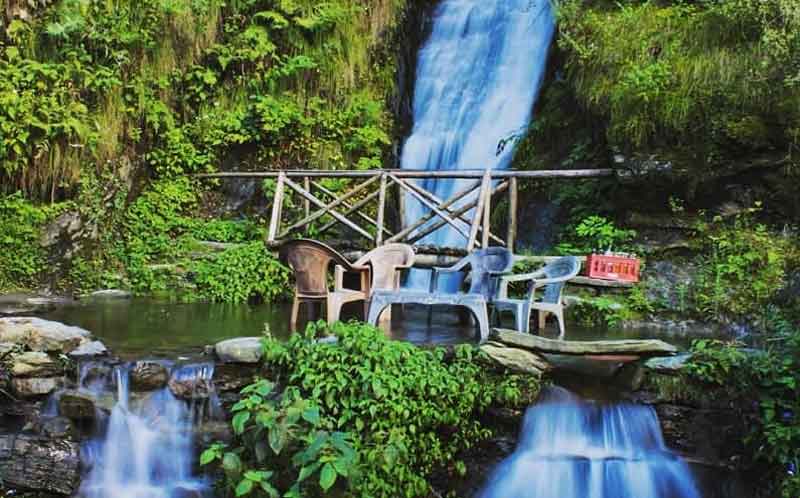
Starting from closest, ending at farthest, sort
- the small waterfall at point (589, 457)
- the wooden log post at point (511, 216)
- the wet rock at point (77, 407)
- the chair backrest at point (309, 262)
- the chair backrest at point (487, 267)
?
the small waterfall at point (589, 457) < the wet rock at point (77, 407) < the chair backrest at point (309, 262) < the chair backrest at point (487, 267) < the wooden log post at point (511, 216)

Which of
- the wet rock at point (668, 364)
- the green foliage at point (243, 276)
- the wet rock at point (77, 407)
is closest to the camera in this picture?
the wet rock at point (77, 407)

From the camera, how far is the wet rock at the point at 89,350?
482 cm

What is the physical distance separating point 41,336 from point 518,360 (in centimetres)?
321

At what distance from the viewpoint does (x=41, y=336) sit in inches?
Result: 194

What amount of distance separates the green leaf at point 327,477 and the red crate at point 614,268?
414 centimetres

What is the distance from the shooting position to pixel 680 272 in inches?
285

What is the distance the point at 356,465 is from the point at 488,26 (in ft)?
30.6

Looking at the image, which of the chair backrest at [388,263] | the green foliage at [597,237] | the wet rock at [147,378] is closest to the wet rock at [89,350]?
the wet rock at [147,378]

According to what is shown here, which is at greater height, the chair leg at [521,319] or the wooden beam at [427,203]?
the wooden beam at [427,203]

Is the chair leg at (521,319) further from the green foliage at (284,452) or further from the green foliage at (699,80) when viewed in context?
the green foliage at (699,80)

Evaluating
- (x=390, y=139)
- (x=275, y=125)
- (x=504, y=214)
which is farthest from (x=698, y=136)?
(x=275, y=125)

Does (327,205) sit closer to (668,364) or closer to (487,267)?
(487,267)

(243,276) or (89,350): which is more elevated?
(243,276)

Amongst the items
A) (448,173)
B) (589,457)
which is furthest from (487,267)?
(589,457)
